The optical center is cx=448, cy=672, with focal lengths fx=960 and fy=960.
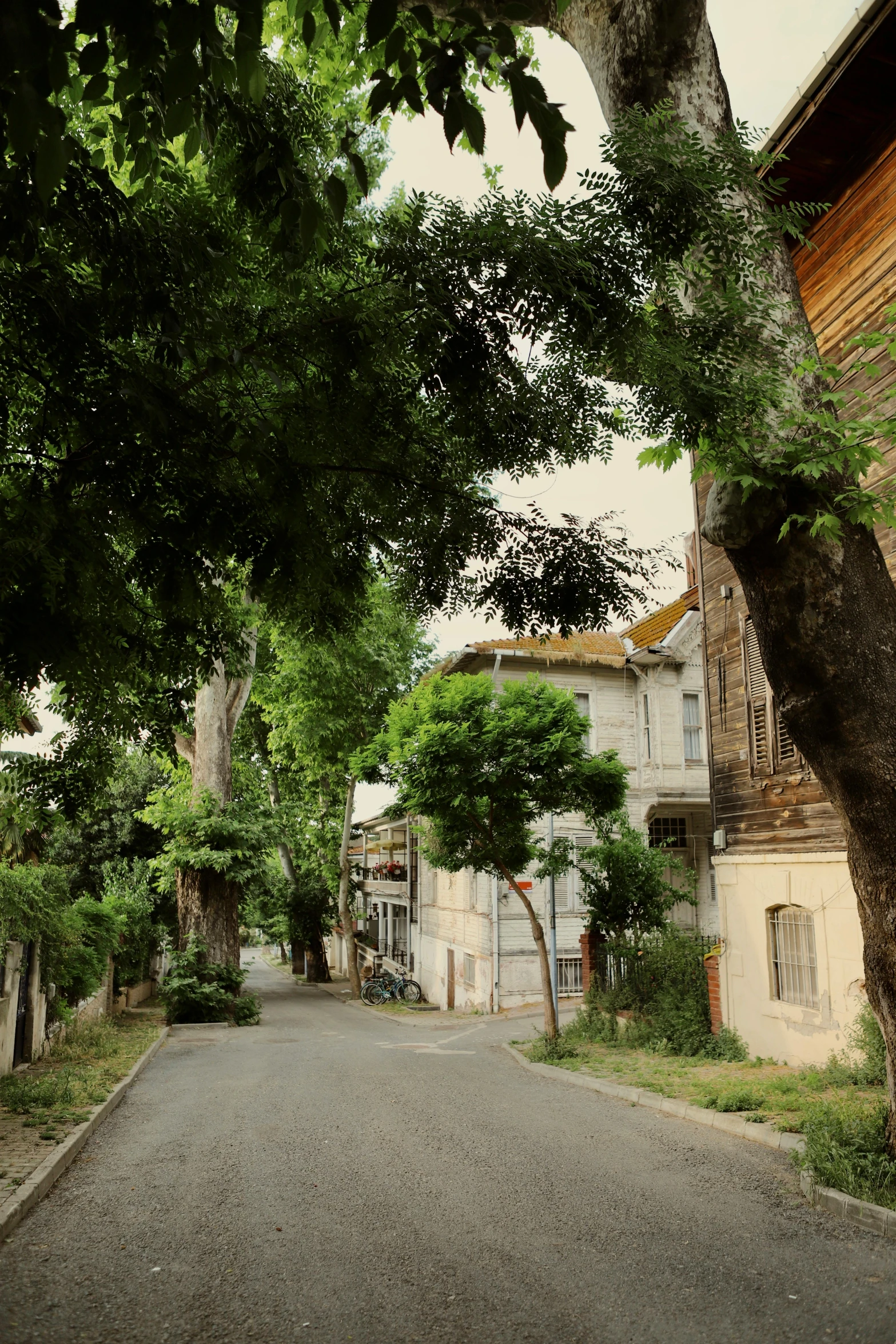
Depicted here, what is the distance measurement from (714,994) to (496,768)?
471 cm

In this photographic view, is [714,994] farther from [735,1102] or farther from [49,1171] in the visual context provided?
[49,1171]

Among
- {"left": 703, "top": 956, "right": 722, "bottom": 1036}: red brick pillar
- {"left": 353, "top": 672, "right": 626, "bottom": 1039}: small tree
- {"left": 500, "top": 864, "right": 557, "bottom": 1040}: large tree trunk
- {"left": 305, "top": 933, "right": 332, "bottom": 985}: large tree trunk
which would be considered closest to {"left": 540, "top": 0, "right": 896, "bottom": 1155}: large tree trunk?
{"left": 703, "top": 956, "right": 722, "bottom": 1036}: red brick pillar

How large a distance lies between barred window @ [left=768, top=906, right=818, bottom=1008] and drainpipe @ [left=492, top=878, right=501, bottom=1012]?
11.6 metres

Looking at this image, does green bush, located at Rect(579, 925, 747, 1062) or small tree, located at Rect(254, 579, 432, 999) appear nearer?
green bush, located at Rect(579, 925, 747, 1062)

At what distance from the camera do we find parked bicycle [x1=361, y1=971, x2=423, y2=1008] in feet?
96.5

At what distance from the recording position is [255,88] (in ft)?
8.60

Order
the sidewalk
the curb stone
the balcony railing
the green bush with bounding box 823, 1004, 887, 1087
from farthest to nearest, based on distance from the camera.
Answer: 1. the balcony railing
2. the green bush with bounding box 823, 1004, 887, 1087
3. the sidewalk
4. the curb stone

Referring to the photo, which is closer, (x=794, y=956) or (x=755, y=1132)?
(x=755, y=1132)

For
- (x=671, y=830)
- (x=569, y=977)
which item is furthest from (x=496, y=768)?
(x=671, y=830)

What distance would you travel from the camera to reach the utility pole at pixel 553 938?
738 inches

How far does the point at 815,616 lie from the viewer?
6.30 meters

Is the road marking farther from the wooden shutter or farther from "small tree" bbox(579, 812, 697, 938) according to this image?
the wooden shutter

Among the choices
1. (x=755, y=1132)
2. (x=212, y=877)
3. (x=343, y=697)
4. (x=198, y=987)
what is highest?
(x=343, y=697)

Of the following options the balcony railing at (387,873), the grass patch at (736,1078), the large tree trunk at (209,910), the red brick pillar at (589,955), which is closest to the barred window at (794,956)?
the grass patch at (736,1078)
